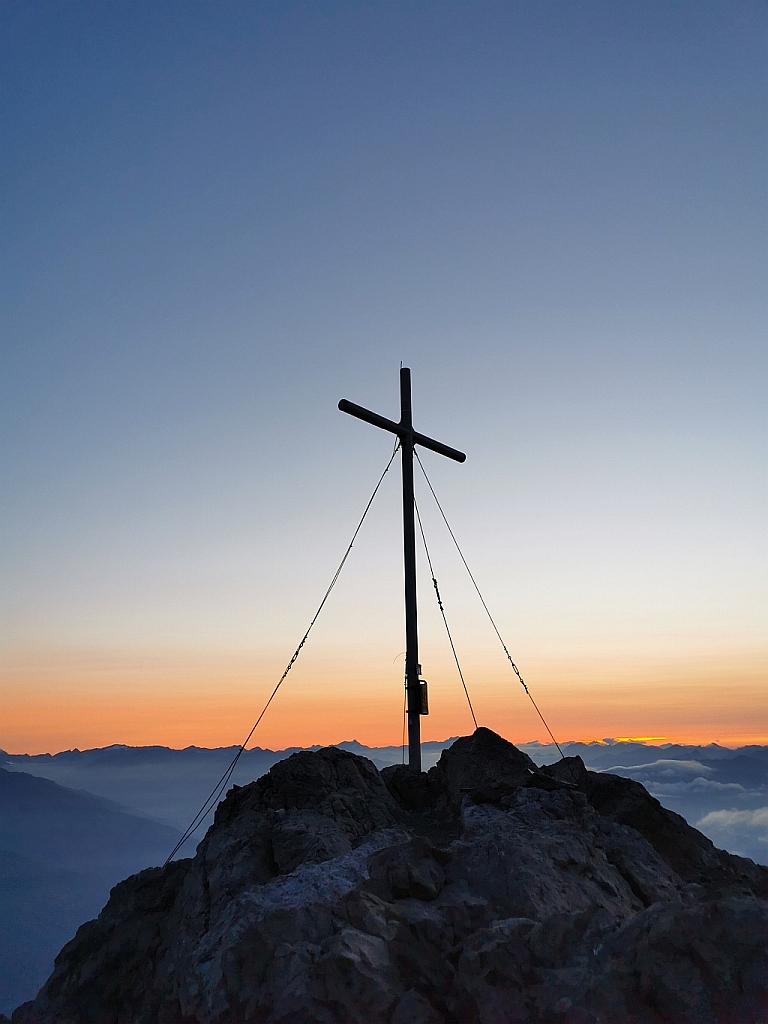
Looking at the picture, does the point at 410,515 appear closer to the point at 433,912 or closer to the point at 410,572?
the point at 410,572

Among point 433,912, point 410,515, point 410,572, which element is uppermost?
point 410,515

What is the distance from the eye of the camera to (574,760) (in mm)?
11438

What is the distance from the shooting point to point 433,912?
7.37 meters

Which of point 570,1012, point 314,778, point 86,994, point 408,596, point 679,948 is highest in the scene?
point 408,596

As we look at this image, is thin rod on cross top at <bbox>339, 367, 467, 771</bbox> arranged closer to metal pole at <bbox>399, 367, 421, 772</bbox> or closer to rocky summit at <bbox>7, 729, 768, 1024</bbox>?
metal pole at <bbox>399, 367, 421, 772</bbox>

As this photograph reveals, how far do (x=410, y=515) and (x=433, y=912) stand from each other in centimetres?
723

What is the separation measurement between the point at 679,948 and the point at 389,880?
2932 mm

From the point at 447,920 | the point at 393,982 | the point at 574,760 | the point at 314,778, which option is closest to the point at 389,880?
the point at 447,920

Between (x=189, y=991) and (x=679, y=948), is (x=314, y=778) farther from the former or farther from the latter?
(x=679, y=948)

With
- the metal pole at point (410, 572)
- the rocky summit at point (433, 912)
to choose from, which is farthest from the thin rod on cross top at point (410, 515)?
the rocky summit at point (433, 912)

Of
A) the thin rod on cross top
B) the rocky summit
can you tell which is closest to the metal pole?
the thin rod on cross top

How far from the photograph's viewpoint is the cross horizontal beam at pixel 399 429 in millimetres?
13477

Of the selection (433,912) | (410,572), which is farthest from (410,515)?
(433,912)

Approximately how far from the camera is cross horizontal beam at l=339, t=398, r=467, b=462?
13477 millimetres
